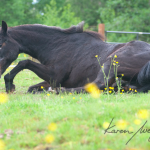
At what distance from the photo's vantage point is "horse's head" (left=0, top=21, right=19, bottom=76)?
554cm

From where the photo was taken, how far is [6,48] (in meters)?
5.61

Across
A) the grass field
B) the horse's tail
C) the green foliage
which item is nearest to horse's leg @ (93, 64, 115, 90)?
the horse's tail

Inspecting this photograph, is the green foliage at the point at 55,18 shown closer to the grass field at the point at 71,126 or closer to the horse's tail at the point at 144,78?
the horse's tail at the point at 144,78

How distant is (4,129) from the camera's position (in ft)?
9.98

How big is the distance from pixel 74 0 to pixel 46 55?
32.0 m

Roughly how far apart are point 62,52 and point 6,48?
1.29 metres

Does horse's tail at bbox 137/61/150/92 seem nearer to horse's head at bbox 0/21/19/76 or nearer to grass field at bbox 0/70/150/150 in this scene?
grass field at bbox 0/70/150/150

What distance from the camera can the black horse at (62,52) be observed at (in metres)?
5.36

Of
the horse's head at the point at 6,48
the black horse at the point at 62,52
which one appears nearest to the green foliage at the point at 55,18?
the black horse at the point at 62,52

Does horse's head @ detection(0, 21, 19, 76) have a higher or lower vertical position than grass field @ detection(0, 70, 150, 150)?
higher

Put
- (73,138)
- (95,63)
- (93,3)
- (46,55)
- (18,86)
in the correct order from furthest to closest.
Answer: (93,3) → (18,86) → (46,55) → (95,63) → (73,138)

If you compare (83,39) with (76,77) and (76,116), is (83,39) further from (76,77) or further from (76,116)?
(76,116)

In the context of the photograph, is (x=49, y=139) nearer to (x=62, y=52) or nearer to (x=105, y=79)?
(x=105, y=79)

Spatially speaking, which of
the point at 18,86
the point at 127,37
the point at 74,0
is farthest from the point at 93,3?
the point at 18,86
